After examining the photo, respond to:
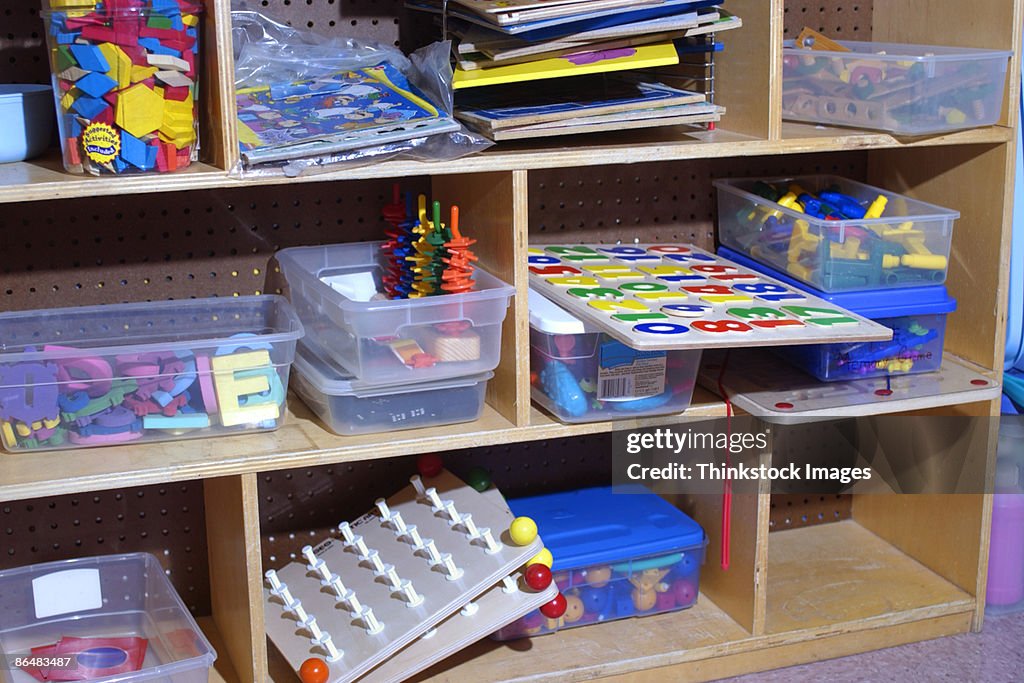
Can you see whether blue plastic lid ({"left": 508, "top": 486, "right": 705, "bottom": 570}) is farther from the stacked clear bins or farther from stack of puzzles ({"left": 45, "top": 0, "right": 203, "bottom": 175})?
stack of puzzles ({"left": 45, "top": 0, "right": 203, "bottom": 175})

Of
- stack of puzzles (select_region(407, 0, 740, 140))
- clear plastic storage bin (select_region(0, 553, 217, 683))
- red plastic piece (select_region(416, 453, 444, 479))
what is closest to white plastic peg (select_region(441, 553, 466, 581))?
red plastic piece (select_region(416, 453, 444, 479))

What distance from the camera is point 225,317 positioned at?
67.2 inches

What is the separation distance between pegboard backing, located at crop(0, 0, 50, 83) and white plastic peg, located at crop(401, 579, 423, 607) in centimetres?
82

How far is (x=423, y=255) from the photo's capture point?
157 centimetres

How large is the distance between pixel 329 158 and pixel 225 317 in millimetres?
381

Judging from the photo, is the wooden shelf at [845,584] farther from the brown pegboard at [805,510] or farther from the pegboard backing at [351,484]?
the pegboard backing at [351,484]

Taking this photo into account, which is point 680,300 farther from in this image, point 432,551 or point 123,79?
point 123,79

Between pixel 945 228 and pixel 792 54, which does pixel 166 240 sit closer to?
pixel 792 54

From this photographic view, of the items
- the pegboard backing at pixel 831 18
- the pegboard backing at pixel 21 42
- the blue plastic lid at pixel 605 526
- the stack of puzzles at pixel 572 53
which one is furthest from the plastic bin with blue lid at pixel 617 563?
the pegboard backing at pixel 21 42

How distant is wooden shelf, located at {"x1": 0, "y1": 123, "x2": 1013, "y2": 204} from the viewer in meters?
1.36

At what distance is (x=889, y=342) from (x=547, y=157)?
60cm

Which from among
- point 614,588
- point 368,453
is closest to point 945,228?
point 614,588

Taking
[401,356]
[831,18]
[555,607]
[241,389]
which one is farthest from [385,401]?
[831,18]

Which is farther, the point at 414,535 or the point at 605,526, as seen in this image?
the point at 605,526
